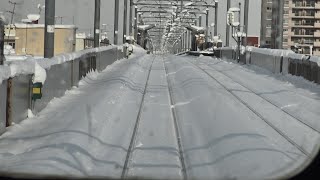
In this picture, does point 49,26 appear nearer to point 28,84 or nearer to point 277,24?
point 28,84

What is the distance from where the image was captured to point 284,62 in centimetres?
2745

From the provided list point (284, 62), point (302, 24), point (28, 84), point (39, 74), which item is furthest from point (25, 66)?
point (302, 24)

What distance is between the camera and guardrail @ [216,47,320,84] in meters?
22.2

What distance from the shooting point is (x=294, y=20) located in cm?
12900

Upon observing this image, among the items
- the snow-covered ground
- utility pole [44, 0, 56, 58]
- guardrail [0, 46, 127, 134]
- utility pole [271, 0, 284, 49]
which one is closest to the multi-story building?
utility pole [271, 0, 284, 49]

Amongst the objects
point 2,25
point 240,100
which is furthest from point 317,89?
point 2,25

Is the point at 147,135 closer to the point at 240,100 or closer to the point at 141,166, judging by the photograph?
the point at 141,166

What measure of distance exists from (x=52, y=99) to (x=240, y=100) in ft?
17.7

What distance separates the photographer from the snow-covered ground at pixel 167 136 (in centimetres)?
714

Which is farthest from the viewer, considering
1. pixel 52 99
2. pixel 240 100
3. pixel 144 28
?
pixel 144 28

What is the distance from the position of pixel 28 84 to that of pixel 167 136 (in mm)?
3720

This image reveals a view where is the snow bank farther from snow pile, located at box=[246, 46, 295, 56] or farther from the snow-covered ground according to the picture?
snow pile, located at box=[246, 46, 295, 56]

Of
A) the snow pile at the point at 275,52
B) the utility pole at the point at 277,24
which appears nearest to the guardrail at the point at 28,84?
the utility pole at the point at 277,24

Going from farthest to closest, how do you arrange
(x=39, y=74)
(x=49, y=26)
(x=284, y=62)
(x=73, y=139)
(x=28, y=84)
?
(x=284, y=62) < (x=49, y=26) < (x=39, y=74) < (x=28, y=84) < (x=73, y=139)
